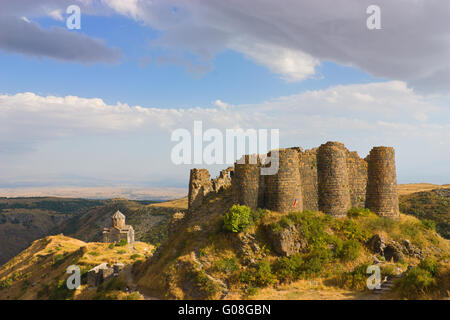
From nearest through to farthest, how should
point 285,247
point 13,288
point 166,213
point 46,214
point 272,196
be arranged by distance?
point 285,247, point 272,196, point 13,288, point 166,213, point 46,214

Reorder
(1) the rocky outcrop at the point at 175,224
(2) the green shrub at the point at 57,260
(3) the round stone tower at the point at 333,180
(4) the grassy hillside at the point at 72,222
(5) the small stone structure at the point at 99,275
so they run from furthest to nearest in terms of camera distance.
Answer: (4) the grassy hillside at the point at 72,222 → (2) the green shrub at the point at 57,260 → (5) the small stone structure at the point at 99,275 → (1) the rocky outcrop at the point at 175,224 → (3) the round stone tower at the point at 333,180

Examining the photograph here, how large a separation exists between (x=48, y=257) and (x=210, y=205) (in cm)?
4265

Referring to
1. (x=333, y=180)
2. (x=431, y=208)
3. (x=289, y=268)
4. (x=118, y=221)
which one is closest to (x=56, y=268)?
(x=118, y=221)

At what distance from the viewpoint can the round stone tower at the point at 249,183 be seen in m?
24.0

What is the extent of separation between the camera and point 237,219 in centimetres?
2273

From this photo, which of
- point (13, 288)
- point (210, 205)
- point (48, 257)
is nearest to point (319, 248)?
point (210, 205)

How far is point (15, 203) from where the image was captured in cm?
17300

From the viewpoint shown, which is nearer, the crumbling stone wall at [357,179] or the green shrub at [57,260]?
the crumbling stone wall at [357,179]

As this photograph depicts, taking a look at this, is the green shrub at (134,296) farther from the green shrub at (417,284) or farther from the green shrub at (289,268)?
the green shrub at (417,284)

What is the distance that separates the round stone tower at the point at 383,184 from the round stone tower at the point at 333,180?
2.56 metres

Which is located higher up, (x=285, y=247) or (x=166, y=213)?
(x=285, y=247)

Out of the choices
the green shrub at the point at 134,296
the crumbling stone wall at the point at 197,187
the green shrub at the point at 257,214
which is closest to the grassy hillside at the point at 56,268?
the green shrub at the point at 134,296
